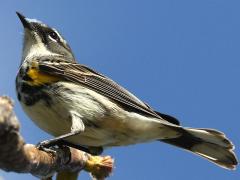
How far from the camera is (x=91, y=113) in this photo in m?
7.42

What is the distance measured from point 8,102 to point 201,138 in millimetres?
5386

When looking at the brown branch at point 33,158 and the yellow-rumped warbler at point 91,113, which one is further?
the yellow-rumped warbler at point 91,113

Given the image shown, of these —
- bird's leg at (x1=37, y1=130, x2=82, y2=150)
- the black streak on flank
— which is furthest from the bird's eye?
bird's leg at (x1=37, y1=130, x2=82, y2=150)

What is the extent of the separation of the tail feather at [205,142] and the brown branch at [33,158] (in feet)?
9.97

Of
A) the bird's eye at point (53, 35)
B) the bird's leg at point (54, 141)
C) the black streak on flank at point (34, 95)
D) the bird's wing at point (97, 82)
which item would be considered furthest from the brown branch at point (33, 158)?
the bird's eye at point (53, 35)

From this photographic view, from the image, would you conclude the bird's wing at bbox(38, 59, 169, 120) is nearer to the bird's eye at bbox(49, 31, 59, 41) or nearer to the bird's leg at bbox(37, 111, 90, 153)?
the bird's leg at bbox(37, 111, 90, 153)

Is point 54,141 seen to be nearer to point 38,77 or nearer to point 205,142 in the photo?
point 38,77

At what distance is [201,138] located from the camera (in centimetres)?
834

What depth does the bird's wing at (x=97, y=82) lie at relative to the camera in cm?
802

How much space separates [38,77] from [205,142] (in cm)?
289

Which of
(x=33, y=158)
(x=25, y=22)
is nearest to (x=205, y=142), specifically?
(x=25, y=22)

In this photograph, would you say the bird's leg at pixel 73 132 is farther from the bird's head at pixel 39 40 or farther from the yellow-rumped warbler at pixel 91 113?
the bird's head at pixel 39 40

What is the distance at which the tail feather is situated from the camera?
324 inches

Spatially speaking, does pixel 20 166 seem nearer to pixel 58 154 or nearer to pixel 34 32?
pixel 58 154
